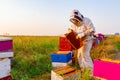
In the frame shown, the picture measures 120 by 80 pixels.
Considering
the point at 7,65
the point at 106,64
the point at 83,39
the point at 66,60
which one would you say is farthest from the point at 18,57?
the point at 106,64

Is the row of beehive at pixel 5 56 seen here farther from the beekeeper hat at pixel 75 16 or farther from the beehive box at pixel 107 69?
the beekeeper hat at pixel 75 16

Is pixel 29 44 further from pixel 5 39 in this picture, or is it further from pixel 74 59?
pixel 5 39

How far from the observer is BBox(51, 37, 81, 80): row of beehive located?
6090 millimetres

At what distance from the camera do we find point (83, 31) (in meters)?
8.02

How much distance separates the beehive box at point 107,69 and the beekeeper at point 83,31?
8.01 feet

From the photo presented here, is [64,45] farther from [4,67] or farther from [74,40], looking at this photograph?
[4,67]

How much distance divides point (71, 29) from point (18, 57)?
194 centimetres

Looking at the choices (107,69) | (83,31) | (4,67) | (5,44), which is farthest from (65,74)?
(83,31)

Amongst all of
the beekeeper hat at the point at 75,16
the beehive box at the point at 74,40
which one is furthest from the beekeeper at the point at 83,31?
the beehive box at the point at 74,40

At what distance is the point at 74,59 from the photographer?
31.0ft

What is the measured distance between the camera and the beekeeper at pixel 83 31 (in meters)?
7.91

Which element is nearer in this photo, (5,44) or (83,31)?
(5,44)

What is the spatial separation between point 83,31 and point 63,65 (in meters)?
1.23

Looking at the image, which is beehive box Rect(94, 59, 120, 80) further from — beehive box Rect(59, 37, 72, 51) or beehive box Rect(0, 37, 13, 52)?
beehive box Rect(59, 37, 72, 51)
